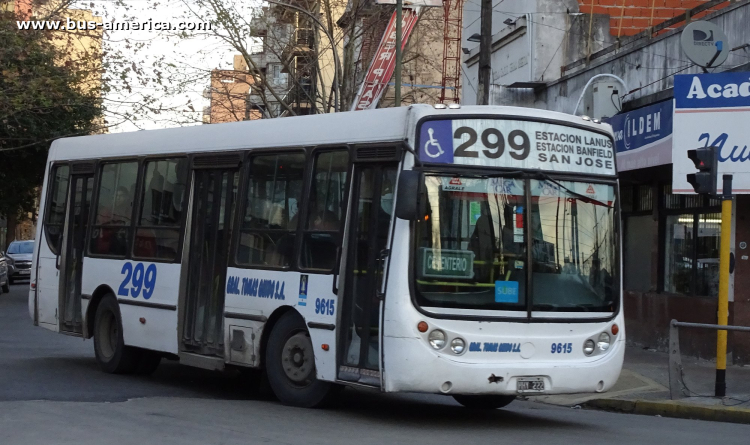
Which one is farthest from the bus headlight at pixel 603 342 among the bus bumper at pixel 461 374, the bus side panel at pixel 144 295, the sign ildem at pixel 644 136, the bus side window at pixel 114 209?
the sign ildem at pixel 644 136

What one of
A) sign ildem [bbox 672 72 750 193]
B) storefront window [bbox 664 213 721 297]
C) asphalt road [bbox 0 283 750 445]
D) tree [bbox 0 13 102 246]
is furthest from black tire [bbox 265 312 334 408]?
tree [bbox 0 13 102 246]

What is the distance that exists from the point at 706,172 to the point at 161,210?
19.9 ft

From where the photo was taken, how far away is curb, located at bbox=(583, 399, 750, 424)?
37.8 ft

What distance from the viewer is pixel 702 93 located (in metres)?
14.0

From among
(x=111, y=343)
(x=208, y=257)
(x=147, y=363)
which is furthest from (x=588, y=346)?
(x=111, y=343)

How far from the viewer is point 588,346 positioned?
9.75 meters

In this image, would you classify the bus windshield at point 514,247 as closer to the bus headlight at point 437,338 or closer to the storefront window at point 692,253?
the bus headlight at point 437,338

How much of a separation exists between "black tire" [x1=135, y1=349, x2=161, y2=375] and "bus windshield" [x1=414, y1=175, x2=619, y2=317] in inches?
213

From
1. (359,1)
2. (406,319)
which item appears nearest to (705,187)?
(406,319)

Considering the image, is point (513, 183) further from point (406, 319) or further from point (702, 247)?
point (702, 247)

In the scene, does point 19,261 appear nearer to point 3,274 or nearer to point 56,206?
point 3,274

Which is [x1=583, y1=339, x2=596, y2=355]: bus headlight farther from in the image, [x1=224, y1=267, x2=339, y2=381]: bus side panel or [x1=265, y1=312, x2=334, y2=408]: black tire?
[x1=265, y1=312, x2=334, y2=408]: black tire

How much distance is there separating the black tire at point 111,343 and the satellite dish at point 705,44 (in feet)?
27.1

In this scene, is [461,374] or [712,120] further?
[712,120]
